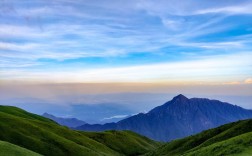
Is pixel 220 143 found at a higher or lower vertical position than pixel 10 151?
higher

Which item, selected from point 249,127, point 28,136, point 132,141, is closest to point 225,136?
point 249,127

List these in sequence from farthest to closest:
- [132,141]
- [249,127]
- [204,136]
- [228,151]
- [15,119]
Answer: [132,141], [15,119], [204,136], [249,127], [228,151]

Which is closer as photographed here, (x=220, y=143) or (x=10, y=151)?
(x=10, y=151)

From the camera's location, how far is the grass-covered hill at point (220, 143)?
5139cm

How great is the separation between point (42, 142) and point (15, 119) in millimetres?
16620

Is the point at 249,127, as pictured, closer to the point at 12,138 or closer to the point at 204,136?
the point at 204,136

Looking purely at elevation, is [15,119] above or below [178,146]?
above

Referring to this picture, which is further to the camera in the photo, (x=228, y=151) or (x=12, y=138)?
(x=12, y=138)

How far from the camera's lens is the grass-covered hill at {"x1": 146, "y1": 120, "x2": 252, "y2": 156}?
5139 cm

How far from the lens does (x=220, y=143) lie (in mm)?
58062

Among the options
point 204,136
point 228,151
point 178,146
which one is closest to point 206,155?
point 228,151

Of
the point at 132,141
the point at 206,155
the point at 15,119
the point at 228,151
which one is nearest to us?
the point at 228,151

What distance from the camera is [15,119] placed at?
106562 mm

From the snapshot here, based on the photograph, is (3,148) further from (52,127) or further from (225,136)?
(52,127)
